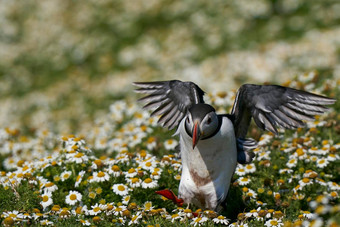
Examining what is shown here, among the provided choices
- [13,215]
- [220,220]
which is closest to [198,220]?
[220,220]

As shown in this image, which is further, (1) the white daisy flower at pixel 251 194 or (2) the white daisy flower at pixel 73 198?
(1) the white daisy flower at pixel 251 194

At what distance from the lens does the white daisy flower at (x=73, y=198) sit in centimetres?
479

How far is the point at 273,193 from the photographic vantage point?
5.23 m

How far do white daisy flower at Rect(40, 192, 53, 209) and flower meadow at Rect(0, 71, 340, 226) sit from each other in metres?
0.01

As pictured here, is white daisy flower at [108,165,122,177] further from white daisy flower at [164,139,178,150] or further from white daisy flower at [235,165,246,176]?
white daisy flower at [164,139,178,150]

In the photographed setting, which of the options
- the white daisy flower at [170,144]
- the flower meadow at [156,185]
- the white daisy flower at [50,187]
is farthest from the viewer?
the white daisy flower at [170,144]

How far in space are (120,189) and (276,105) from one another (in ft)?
5.62

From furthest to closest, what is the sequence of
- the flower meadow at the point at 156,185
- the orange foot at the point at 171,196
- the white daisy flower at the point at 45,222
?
the orange foot at the point at 171,196, the flower meadow at the point at 156,185, the white daisy flower at the point at 45,222

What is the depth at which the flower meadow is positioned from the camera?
4359 millimetres

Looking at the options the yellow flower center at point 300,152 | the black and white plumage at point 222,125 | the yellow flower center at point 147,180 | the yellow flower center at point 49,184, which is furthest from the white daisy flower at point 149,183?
the yellow flower center at point 300,152

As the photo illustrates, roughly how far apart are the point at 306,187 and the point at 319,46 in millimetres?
7763

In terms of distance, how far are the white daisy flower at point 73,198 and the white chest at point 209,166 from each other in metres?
1.03

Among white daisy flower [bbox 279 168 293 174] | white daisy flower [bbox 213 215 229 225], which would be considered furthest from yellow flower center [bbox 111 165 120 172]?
white daisy flower [bbox 279 168 293 174]

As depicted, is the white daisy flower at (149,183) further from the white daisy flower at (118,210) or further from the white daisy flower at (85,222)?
the white daisy flower at (85,222)
